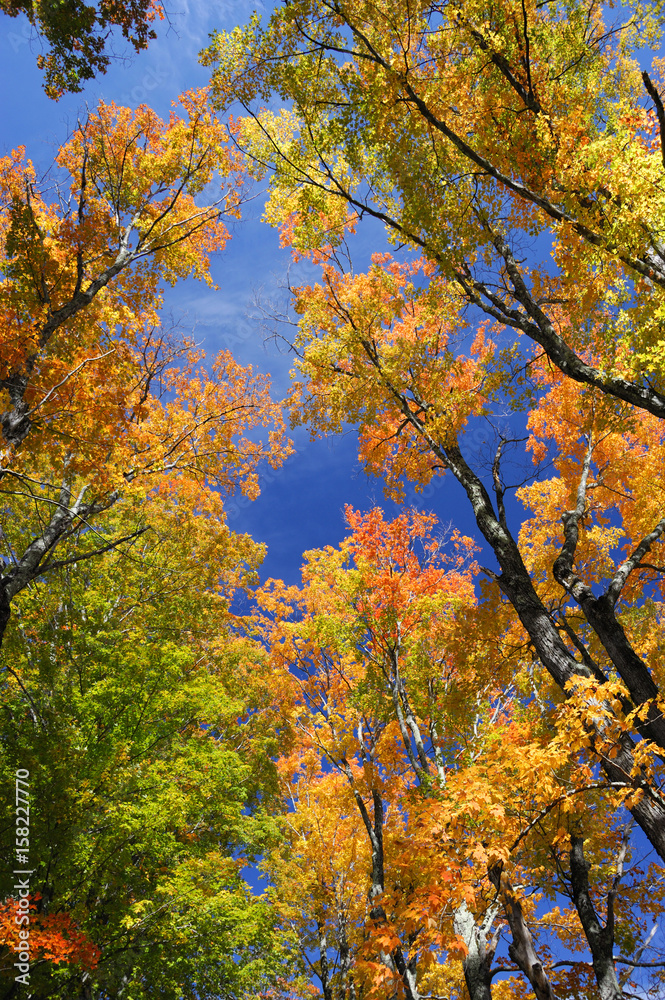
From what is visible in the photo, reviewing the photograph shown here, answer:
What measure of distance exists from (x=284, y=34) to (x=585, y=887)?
39.5ft

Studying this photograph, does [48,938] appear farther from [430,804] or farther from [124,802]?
[430,804]

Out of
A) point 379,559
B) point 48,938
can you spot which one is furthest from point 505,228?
point 48,938

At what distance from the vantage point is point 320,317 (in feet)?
29.4

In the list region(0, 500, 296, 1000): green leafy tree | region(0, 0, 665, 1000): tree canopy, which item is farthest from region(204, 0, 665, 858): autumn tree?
region(0, 500, 296, 1000): green leafy tree

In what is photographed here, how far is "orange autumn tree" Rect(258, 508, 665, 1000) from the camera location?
15.6 feet

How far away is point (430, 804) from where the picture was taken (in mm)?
5156

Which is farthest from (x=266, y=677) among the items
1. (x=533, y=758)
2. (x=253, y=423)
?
(x=533, y=758)

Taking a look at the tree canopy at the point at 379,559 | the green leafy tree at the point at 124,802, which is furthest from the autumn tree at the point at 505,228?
the green leafy tree at the point at 124,802

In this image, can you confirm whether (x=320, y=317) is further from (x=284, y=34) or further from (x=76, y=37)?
(x=76, y=37)

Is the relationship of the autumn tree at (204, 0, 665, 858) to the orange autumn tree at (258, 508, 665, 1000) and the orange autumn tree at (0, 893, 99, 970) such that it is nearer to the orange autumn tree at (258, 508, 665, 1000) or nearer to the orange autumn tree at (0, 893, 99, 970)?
the orange autumn tree at (258, 508, 665, 1000)

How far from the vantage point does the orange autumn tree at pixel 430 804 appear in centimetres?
476

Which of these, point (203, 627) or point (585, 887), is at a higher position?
point (203, 627)

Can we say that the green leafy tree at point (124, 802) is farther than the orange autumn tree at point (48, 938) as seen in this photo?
Yes

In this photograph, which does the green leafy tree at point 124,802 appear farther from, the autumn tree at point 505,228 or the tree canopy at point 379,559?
the autumn tree at point 505,228
